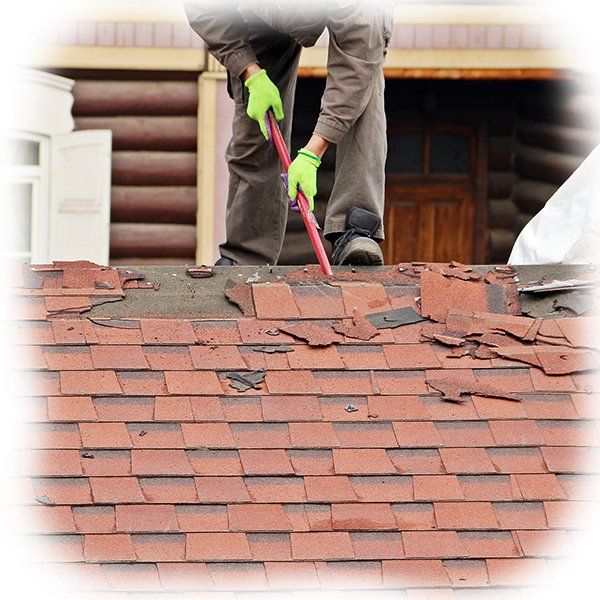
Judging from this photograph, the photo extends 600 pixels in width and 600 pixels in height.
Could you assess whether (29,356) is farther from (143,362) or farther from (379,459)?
(379,459)

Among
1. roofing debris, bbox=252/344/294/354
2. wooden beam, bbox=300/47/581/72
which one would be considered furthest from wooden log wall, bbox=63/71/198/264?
roofing debris, bbox=252/344/294/354

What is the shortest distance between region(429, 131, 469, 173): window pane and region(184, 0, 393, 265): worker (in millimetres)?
5688

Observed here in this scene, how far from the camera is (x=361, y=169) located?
4.52 m

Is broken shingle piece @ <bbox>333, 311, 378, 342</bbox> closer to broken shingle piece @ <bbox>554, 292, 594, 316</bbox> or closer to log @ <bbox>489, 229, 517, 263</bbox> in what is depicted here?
broken shingle piece @ <bbox>554, 292, 594, 316</bbox>

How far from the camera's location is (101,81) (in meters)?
8.82

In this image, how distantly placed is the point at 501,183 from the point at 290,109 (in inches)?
229

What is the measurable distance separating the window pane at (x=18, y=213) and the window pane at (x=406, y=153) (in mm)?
3026

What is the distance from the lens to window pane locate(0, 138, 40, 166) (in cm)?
877

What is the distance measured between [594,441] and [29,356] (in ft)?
4.80

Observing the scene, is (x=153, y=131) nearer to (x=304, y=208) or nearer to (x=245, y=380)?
(x=304, y=208)

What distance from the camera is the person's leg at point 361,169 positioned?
4512 millimetres

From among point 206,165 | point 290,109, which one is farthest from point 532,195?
point 290,109

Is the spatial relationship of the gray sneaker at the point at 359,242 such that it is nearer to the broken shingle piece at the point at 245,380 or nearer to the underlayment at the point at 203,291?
the underlayment at the point at 203,291

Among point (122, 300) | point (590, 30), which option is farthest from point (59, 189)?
point (122, 300)
